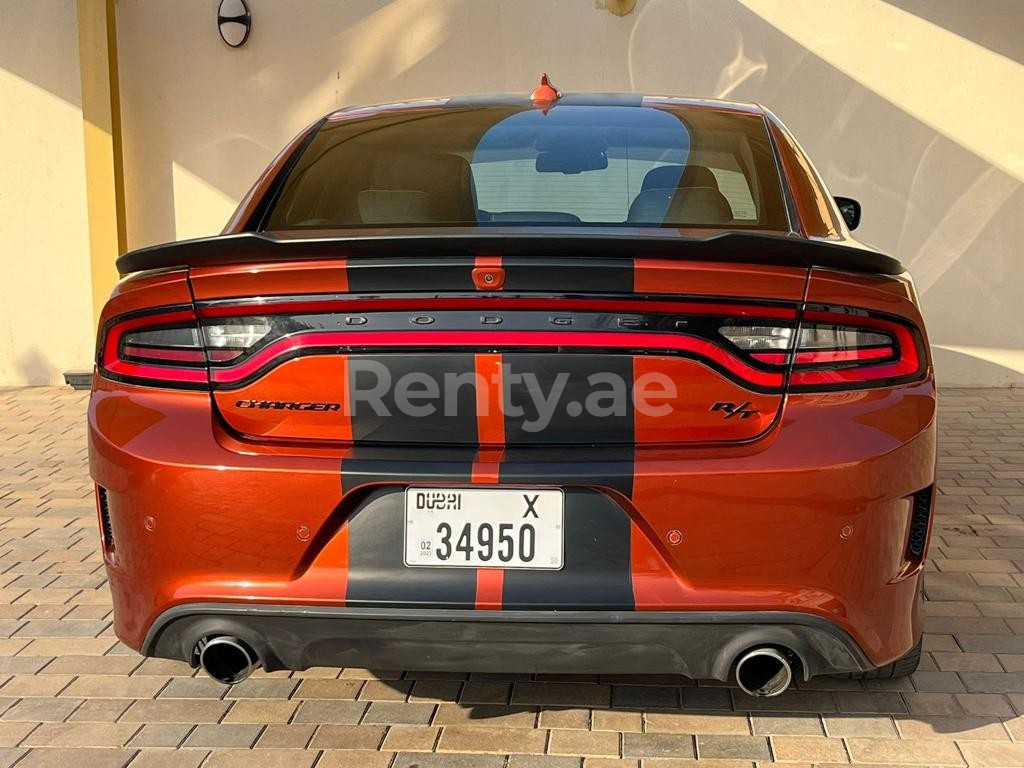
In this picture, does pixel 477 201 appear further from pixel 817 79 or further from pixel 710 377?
pixel 817 79

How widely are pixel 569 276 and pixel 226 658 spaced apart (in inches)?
42.3

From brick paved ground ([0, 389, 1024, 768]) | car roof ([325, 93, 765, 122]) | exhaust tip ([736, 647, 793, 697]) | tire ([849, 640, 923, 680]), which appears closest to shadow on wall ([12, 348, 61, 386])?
brick paved ground ([0, 389, 1024, 768])

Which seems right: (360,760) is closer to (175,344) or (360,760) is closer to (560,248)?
(175,344)

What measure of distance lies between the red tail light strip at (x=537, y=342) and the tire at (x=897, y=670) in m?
1.07

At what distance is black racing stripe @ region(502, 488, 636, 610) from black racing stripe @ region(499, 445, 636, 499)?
35 mm

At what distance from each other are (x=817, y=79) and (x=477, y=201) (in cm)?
496

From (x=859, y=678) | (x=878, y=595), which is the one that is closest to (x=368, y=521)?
(x=878, y=595)

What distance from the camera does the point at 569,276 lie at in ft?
7.30

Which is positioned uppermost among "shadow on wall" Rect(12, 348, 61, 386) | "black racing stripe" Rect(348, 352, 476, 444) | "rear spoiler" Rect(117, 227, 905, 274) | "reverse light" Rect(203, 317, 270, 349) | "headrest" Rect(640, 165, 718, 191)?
"headrest" Rect(640, 165, 718, 191)

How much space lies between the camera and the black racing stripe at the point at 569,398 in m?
2.24

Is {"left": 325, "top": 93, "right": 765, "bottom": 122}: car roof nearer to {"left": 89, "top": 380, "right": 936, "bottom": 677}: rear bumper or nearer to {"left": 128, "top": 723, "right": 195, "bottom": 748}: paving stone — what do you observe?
{"left": 89, "top": 380, "right": 936, "bottom": 677}: rear bumper

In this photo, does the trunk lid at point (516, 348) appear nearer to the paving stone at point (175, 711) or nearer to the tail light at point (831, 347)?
the tail light at point (831, 347)

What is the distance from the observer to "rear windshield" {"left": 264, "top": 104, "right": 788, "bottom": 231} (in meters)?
3.00

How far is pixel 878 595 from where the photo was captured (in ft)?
7.63
